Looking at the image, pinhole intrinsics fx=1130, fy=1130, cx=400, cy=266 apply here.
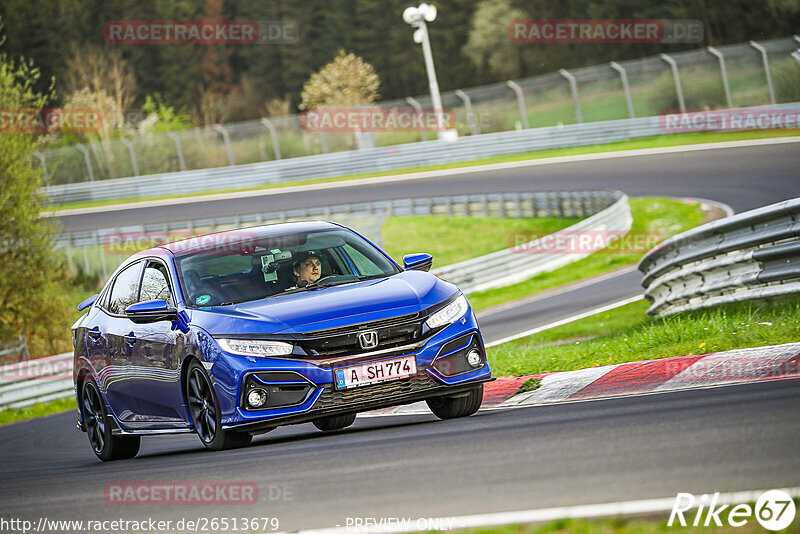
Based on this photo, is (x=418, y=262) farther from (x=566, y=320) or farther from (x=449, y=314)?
(x=566, y=320)

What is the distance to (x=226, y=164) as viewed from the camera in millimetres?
55656

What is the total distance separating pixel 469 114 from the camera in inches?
1881

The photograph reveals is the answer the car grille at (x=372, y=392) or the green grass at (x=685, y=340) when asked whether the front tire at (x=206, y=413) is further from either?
the green grass at (x=685, y=340)

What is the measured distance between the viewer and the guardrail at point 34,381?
62.6 feet

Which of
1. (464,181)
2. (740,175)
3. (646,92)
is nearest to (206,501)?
(740,175)

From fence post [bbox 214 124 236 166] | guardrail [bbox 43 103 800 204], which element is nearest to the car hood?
guardrail [bbox 43 103 800 204]

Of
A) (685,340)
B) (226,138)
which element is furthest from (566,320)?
(226,138)

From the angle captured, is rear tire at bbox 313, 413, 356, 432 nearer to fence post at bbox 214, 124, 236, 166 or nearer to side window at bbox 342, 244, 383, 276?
side window at bbox 342, 244, 383, 276

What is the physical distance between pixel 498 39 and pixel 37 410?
7271 cm

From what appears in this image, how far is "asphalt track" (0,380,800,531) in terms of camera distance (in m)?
4.90

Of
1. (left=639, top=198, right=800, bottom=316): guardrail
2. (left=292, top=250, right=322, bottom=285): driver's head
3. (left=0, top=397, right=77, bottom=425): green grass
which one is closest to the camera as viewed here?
(left=292, top=250, right=322, bottom=285): driver's head

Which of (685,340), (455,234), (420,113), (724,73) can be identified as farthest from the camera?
(420,113)

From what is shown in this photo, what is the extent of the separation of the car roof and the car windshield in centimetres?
3

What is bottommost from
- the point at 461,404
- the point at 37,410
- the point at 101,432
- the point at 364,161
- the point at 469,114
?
the point at 37,410
